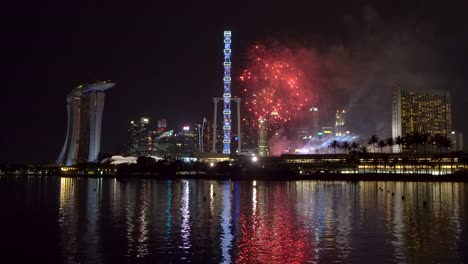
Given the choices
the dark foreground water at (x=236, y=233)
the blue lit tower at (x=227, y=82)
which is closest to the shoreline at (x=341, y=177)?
the blue lit tower at (x=227, y=82)

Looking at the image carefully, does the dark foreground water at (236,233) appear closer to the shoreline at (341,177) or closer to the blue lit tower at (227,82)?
the shoreline at (341,177)

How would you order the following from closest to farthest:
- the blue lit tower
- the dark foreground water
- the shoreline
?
the dark foreground water → the shoreline → the blue lit tower

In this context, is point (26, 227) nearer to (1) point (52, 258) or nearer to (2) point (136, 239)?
(2) point (136, 239)

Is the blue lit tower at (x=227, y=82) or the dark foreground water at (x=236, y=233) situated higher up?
the blue lit tower at (x=227, y=82)

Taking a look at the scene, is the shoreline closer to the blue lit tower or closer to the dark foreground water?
the blue lit tower

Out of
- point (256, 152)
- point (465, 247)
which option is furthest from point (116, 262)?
point (256, 152)

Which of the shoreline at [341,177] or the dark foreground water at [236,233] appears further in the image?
the shoreline at [341,177]

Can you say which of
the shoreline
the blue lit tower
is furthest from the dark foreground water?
the blue lit tower

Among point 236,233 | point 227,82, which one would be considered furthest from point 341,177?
point 236,233

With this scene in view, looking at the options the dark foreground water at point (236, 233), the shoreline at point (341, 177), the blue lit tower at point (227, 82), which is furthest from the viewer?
the blue lit tower at point (227, 82)

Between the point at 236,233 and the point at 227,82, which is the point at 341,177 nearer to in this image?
the point at 227,82

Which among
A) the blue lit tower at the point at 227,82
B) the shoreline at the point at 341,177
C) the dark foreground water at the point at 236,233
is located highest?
the blue lit tower at the point at 227,82

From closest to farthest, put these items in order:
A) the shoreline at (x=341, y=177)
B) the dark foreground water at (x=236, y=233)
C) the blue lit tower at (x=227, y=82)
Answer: the dark foreground water at (x=236, y=233)
the shoreline at (x=341, y=177)
the blue lit tower at (x=227, y=82)
